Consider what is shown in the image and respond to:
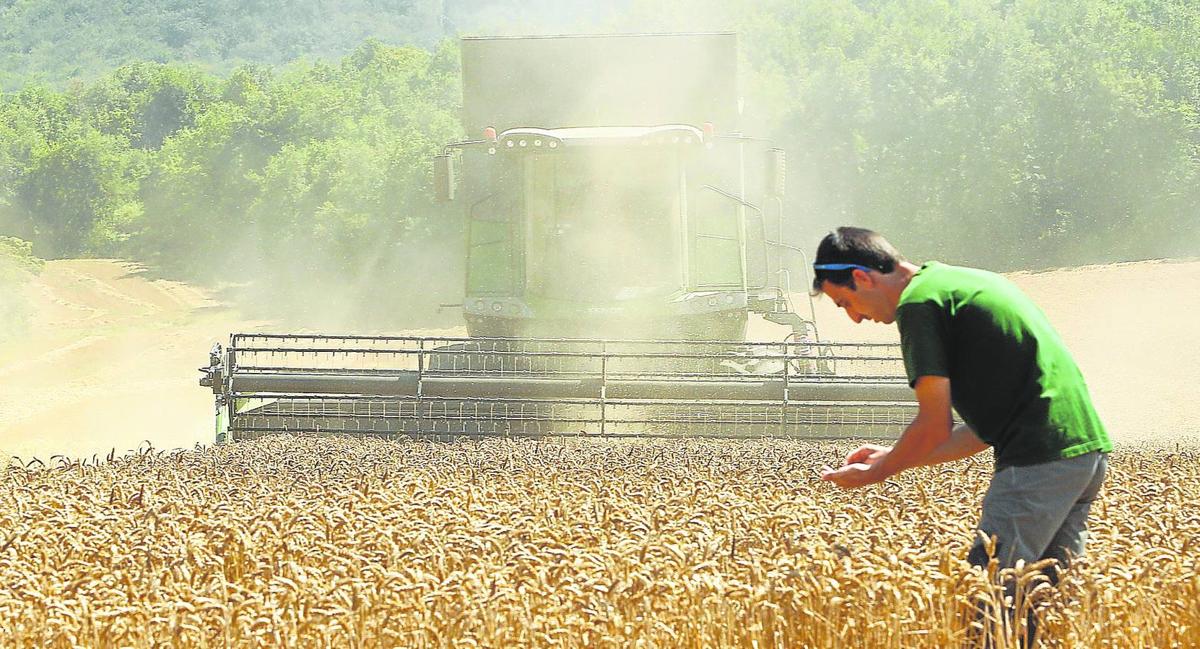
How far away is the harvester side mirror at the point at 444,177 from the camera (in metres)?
11.8

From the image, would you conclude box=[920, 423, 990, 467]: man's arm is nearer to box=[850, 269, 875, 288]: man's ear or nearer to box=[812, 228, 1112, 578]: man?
box=[812, 228, 1112, 578]: man

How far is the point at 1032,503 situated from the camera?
390cm

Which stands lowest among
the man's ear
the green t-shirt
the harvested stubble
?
the harvested stubble

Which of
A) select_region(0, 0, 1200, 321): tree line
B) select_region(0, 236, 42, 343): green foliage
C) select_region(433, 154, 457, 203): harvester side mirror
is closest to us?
select_region(433, 154, 457, 203): harvester side mirror

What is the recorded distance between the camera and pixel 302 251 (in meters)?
48.0

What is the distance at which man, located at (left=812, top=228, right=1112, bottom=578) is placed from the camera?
12.5 ft

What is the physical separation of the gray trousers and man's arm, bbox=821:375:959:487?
0.21 m

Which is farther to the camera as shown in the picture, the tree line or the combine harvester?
the tree line

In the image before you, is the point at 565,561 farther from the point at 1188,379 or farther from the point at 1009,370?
the point at 1188,379

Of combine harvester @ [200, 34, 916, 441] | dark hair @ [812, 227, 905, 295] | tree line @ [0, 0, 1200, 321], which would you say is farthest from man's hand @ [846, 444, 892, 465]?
tree line @ [0, 0, 1200, 321]

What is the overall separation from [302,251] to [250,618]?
45.0 meters

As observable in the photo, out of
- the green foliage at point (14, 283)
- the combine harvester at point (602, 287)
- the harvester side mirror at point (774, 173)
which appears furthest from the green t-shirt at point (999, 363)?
the green foliage at point (14, 283)

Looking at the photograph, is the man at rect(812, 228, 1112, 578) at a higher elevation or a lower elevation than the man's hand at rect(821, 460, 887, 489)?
higher

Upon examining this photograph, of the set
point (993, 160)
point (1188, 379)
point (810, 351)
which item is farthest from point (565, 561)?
point (993, 160)
